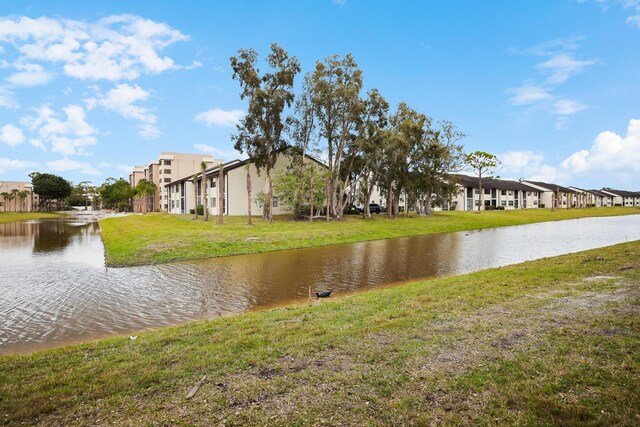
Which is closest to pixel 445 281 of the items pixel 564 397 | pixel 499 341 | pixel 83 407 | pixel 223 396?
pixel 499 341

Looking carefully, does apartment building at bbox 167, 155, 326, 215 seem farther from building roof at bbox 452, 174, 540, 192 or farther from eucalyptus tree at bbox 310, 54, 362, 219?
building roof at bbox 452, 174, 540, 192

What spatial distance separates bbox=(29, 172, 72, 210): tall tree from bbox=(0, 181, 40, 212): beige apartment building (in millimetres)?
5377

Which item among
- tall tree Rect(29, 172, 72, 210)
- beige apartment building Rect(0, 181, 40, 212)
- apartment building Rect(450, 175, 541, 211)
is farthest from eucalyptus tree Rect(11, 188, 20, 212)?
apartment building Rect(450, 175, 541, 211)

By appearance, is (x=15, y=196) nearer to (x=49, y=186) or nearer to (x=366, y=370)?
(x=49, y=186)

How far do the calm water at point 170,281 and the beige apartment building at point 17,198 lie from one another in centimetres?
10854

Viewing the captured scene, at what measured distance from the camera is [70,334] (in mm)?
10523

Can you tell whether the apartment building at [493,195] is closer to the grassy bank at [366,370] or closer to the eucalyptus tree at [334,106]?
the eucalyptus tree at [334,106]

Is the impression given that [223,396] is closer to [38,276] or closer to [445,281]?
[445,281]

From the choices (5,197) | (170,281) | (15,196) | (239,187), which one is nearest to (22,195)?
(15,196)

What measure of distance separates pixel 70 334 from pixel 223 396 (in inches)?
295

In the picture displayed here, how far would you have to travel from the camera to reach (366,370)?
20.4 ft

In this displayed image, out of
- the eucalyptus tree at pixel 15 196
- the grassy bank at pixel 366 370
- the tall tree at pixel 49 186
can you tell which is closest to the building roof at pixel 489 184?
the grassy bank at pixel 366 370

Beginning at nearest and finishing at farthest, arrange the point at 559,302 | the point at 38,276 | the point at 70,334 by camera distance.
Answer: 1. the point at 559,302
2. the point at 70,334
3. the point at 38,276

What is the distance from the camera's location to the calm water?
1157 cm
